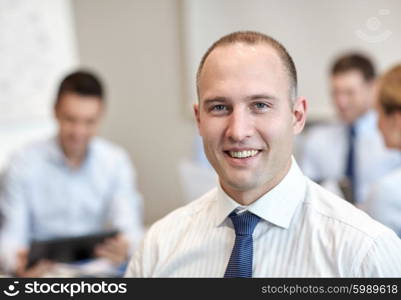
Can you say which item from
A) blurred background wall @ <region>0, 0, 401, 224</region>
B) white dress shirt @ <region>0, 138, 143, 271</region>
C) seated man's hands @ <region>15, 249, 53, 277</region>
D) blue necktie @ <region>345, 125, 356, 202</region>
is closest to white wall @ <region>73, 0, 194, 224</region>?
blurred background wall @ <region>0, 0, 401, 224</region>

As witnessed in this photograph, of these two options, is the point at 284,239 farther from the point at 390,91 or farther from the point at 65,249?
the point at 65,249

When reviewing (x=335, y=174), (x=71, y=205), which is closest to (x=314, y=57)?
(x=335, y=174)

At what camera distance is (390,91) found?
1.29 m

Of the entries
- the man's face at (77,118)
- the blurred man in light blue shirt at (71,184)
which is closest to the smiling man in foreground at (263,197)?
the blurred man in light blue shirt at (71,184)

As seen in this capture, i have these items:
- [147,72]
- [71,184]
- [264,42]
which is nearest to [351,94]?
[71,184]

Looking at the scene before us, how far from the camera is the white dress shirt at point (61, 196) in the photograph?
2.09 metres

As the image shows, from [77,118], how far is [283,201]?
4.28 ft

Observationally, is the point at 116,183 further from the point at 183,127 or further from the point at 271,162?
the point at 271,162

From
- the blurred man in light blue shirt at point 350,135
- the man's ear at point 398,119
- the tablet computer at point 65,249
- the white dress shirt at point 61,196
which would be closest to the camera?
the man's ear at point 398,119

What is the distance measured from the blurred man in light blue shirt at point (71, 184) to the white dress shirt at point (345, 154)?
0.74 meters

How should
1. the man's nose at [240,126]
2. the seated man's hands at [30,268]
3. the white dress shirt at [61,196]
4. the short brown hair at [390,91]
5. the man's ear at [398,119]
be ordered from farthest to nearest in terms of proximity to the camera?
the white dress shirt at [61,196], the seated man's hands at [30,268], the man's ear at [398,119], the short brown hair at [390,91], the man's nose at [240,126]

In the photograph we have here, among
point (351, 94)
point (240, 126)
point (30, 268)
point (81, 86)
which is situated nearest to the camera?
point (240, 126)

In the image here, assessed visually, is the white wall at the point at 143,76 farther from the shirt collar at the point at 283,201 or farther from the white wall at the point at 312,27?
the shirt collar at the point at 283,201

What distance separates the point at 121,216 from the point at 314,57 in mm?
966
